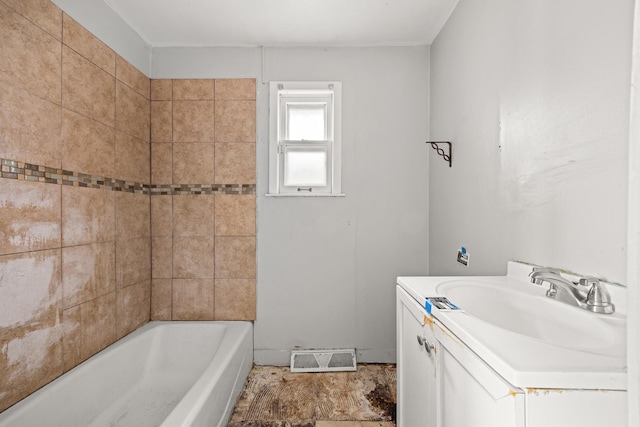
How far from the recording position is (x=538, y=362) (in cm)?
57

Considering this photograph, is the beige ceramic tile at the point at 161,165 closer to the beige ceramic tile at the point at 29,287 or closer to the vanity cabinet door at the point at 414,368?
the beige ceramic tile at the point at 29,287

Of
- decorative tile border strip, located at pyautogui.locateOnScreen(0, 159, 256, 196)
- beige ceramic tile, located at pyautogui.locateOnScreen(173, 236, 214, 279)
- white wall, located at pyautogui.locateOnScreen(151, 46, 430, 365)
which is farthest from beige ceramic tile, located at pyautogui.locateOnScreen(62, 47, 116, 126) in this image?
beige ceramic tile, located at pyautogui.locateOnScreen(173, 236, 214, 279)

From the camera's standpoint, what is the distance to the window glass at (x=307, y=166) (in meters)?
2.35

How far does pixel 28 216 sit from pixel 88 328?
0.70 meters

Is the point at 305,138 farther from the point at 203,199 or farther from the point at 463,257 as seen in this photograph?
the point at 463,257

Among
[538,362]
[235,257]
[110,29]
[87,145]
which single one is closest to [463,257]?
[538,362]

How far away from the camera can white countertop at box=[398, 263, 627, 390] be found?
53 centimetres

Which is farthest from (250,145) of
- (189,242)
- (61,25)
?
(61,25)

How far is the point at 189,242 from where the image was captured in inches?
89.5

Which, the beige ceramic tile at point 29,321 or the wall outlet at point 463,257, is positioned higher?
the wall outlet at point 463,257

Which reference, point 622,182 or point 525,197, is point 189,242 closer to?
point 525,197

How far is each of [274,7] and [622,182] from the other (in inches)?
75.6

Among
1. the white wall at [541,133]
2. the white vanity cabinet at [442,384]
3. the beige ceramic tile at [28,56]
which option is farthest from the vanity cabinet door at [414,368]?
the beige ceramic tile at [28,56]

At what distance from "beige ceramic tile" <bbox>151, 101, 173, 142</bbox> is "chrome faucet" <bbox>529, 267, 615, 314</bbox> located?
238 centimetres
